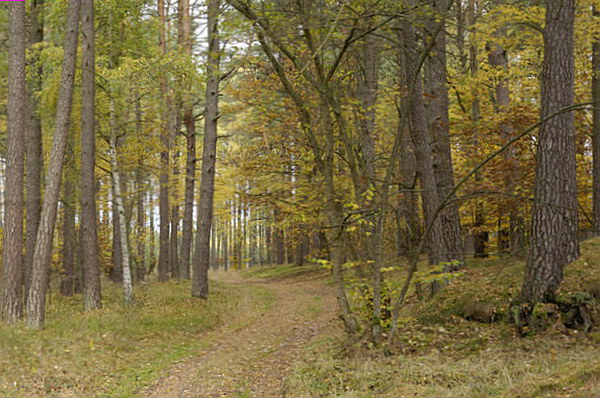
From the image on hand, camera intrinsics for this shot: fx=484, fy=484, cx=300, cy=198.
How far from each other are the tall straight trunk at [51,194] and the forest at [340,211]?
0.04 metres

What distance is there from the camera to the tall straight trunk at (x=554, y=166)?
7539mm

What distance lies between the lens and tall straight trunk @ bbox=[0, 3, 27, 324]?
423 inches

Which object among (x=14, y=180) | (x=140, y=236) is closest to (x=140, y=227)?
(x=140, y=236)

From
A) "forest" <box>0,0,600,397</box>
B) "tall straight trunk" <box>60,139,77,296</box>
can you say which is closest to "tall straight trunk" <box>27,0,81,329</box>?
"forest" <box>0,0,600,397</box>

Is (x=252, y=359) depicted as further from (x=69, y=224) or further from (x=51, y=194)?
(x=69, y=224)

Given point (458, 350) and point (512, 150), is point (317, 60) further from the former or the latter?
point (512, 150)

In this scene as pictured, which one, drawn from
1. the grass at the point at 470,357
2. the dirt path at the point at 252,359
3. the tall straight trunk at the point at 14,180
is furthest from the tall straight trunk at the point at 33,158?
the grass at the point at 470,357

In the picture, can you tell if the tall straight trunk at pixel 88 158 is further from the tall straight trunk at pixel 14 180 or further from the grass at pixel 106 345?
the tall straight trunk at pixel 14 180

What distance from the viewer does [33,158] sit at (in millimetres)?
14125

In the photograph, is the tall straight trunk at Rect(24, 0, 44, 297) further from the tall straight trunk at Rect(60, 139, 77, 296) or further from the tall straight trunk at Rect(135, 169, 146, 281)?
the tall straight trunk at Rect(135, 169, 146, 281)

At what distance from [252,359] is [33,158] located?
9.90 m

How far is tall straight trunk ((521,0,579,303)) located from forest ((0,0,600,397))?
0.10 ft

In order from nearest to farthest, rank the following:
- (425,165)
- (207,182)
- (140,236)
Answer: (425,165) → (207,182) → (140,236)

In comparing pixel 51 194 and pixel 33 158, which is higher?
pixel 33 158
